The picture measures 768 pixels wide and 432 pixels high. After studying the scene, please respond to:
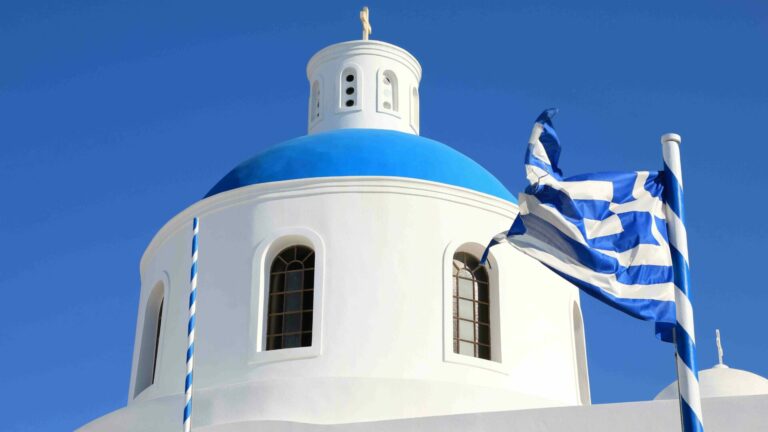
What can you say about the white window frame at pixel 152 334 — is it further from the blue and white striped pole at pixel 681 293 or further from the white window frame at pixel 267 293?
the blue and white striped pole at pixel 681 293

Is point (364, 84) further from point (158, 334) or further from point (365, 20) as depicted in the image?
point (158, 334)

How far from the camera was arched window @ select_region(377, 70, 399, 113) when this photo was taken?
1794 centimetres

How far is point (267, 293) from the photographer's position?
14.8 metres

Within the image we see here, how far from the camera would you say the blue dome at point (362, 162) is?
15375 mm

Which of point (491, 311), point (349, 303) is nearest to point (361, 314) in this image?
point (349, 303)

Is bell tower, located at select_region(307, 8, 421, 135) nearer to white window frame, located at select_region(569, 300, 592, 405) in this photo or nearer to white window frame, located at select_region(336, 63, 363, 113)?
white window frame, located at select_region(336, 63, 363, 113)

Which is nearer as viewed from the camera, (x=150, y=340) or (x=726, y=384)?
(x=150, y=340)

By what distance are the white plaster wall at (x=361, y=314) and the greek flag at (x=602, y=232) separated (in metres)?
5.26

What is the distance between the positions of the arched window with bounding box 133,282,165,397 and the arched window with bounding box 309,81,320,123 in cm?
383

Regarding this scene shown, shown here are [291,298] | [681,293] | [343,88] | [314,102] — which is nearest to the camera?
[681,293]

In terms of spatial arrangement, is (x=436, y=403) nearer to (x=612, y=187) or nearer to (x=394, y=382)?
(x=394, y=382)

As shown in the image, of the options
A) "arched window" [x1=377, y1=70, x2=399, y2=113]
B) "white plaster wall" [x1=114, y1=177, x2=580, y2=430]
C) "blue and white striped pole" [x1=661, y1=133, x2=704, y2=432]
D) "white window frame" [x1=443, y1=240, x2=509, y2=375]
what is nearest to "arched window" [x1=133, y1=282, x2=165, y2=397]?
"white plaster wall" [x1=114, y1=177, x2=580, y2=430]

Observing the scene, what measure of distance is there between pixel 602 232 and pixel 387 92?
32.1ft

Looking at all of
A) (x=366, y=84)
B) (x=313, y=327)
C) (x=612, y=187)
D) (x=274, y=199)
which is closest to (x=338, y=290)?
(x=313, y=327)
